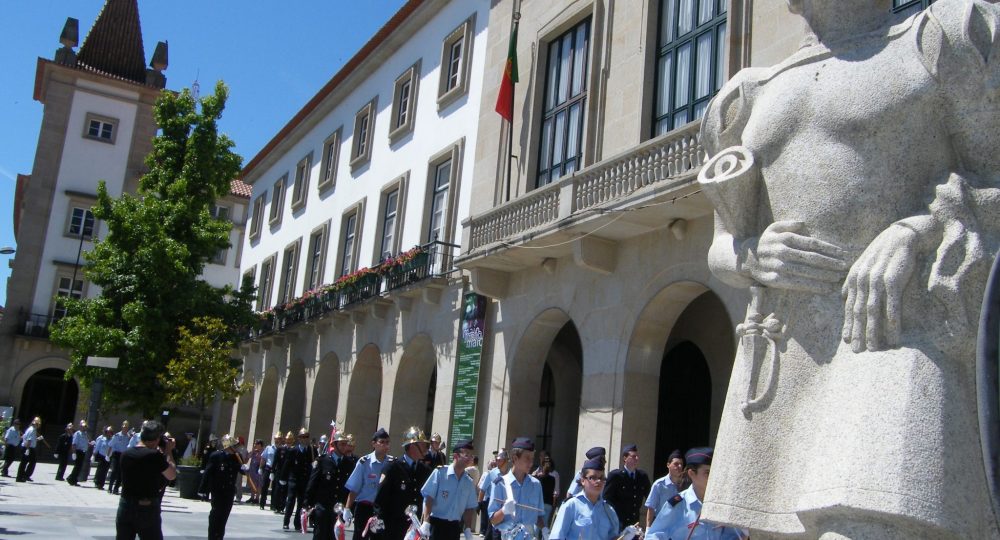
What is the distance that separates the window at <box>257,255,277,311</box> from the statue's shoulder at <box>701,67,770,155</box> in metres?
35.9

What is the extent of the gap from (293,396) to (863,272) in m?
30.8

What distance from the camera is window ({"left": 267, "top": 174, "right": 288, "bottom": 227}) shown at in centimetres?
4028

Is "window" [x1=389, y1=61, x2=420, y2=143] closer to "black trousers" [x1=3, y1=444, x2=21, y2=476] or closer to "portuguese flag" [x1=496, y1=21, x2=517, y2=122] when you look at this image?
"portuguese flag" [x1=496, y1=21, x2=517, y2=122]

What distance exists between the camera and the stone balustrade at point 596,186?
45.9ft

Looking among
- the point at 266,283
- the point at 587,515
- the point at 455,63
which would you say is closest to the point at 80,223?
the point at 266,283

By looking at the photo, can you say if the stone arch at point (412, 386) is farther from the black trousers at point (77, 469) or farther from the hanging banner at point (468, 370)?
the black trousers at point (77, 469)

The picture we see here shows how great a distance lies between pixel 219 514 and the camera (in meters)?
13.1

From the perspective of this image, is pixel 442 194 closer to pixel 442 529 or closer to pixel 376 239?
pixel 376 239

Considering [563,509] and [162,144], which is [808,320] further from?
[162,144]

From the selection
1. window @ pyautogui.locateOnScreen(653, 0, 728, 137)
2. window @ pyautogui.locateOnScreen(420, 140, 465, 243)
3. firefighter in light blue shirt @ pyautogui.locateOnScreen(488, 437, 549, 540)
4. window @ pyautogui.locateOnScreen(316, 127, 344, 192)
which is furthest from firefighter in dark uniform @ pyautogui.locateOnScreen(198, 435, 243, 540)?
window @ pyautogui.locateOnScreen(316, 127, 344, 192)

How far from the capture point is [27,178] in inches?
2094

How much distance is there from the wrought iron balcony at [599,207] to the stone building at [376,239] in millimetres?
3489

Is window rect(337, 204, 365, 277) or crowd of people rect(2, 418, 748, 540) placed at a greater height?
window rect(337, 204, 365, 277)

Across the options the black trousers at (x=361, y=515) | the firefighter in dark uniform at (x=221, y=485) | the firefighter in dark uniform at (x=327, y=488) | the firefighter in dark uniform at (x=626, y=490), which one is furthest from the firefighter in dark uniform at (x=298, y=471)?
the firefighter in dark uniform at (x=626, y=490)
